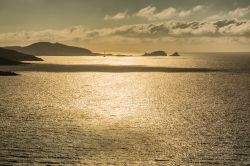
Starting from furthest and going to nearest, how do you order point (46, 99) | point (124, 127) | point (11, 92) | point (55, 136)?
point (11, 92), point (46, 99), point (124, 127), point (55, 136)

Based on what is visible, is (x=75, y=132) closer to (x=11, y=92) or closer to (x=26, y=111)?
(x=26, y=111)

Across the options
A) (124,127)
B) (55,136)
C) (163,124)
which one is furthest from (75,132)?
(163,124)

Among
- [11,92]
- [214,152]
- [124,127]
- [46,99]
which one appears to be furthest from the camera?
→ [11,92]

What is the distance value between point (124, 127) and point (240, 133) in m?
14.3

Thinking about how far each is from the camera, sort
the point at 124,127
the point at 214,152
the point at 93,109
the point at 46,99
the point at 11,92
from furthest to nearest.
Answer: the point at 11,92, the point at 46,99, the point at 93,109, the point at 124,127, the point at 214,152

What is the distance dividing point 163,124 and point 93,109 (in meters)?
19.1

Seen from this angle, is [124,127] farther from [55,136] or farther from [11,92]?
[11,92]

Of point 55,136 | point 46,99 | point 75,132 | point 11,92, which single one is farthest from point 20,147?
point 11,92

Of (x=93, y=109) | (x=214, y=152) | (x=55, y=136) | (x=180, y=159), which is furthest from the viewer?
(x=93, y=109)

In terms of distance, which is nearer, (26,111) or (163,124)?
(163,124)

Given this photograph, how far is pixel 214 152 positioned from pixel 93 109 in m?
35.2

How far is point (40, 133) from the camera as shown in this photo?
151 ft

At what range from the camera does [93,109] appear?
231 feet

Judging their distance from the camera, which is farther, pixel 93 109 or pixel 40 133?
pixel 93 109
